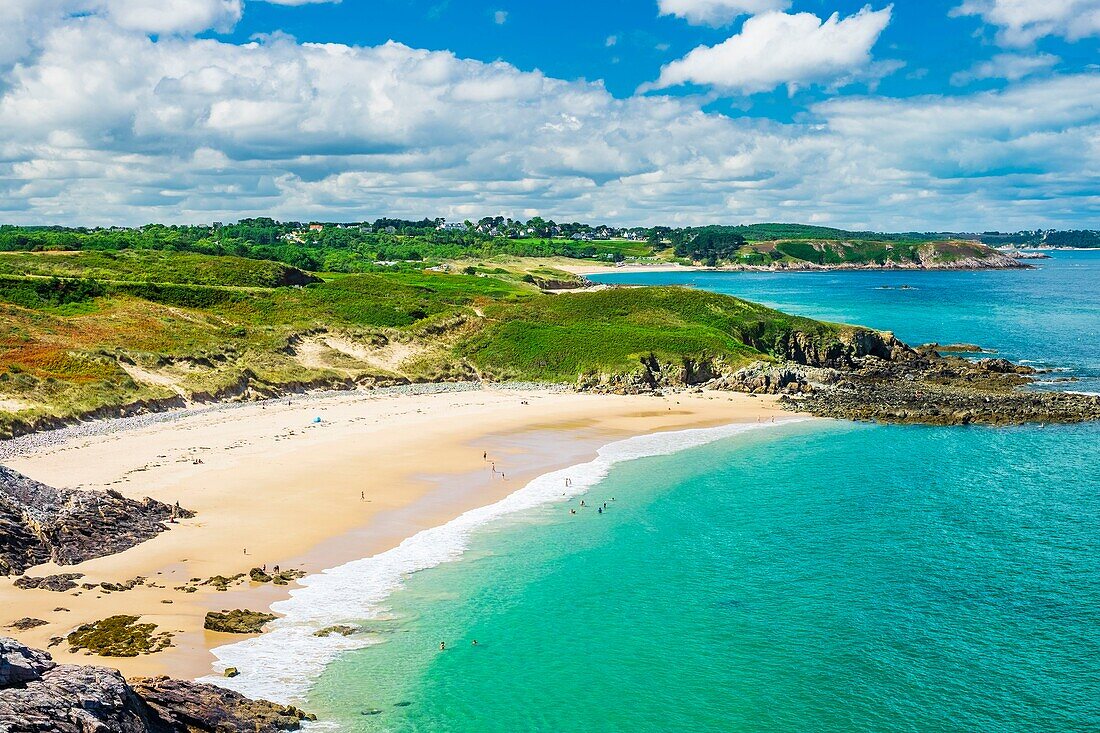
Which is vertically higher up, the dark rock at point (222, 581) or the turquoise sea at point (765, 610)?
the dark rock at point (222, 581)

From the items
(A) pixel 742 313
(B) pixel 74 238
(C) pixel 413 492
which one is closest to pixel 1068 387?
(A) pixel 742 313

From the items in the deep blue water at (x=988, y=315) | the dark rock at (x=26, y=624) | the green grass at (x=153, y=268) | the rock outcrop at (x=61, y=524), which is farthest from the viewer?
the deep blue water at (x=988, y=315)

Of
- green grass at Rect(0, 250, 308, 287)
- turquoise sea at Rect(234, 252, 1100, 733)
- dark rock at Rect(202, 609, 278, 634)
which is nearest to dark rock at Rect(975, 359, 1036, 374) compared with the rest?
turquoise sea at Rect(234, 252, 1100, 733)

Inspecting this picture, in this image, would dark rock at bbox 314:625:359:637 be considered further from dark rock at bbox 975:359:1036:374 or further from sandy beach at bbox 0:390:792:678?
dark rock at bbox 975:359:1036:374

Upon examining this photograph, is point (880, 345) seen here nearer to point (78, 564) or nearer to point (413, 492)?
point (413, 492)

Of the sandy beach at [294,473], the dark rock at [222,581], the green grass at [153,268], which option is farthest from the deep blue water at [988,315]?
the green grass at [153,268]

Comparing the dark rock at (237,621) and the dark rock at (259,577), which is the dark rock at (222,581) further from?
the dark rock at (237,621)

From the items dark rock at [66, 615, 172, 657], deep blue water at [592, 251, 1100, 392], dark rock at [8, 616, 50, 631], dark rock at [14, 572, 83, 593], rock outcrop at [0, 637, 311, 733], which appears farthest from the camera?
deep blue water at [592, 251, 1100, 392]
